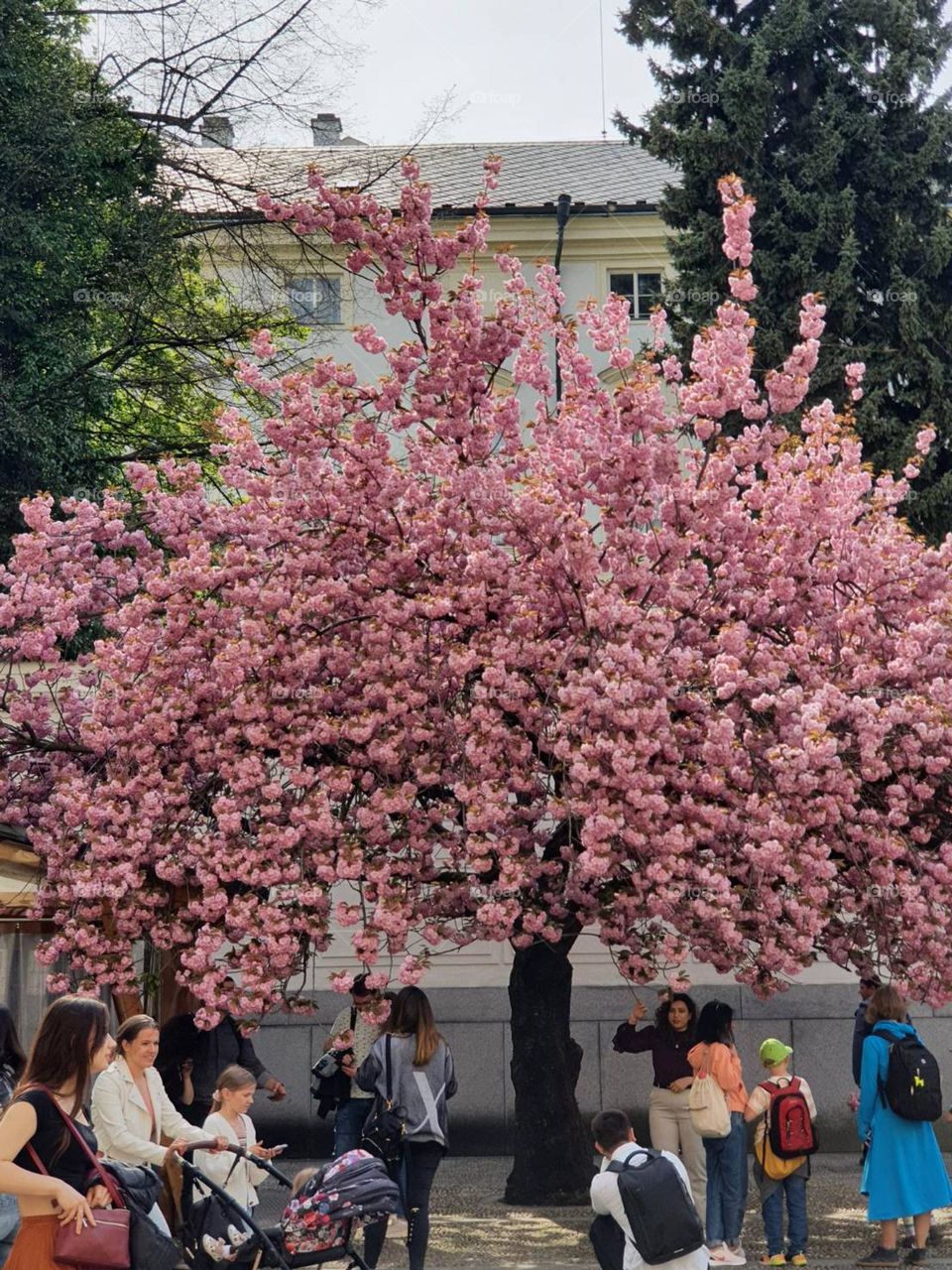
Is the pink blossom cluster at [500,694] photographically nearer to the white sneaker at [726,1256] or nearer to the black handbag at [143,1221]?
the white sneaker at [726,1256]

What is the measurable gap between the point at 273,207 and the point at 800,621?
5.03m

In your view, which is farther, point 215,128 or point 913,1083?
point 215,128

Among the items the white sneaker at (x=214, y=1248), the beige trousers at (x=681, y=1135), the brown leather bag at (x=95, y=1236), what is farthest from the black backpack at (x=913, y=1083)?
the brown leather bag at (x=95, y=1236)

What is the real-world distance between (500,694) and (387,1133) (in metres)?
2.96

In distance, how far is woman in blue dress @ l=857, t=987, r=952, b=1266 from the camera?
1152 centimetres

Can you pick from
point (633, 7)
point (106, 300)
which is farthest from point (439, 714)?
point (633, 7)

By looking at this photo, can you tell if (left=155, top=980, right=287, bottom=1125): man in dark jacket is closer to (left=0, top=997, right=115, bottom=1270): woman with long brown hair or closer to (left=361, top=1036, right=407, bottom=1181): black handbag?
(left=361, top=1036, right=407, bottom=1181): black handbag

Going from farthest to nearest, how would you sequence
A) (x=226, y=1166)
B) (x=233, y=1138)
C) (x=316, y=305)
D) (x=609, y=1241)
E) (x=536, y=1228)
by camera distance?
1. (x=316, y=305)
2. (x=536, y=1228)
3. (x=233, y=1138)
4. (x=226, y=1166)
5. (x=609, y=1241)

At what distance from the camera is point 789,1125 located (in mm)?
11648

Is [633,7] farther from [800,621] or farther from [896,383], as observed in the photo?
[800,621]

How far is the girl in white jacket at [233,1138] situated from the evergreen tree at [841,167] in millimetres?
15082

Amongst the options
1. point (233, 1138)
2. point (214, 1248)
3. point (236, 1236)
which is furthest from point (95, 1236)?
point (233, 1138)

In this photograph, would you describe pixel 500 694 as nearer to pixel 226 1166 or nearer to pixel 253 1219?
pixel 226 1166

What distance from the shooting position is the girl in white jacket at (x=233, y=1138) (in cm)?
879
